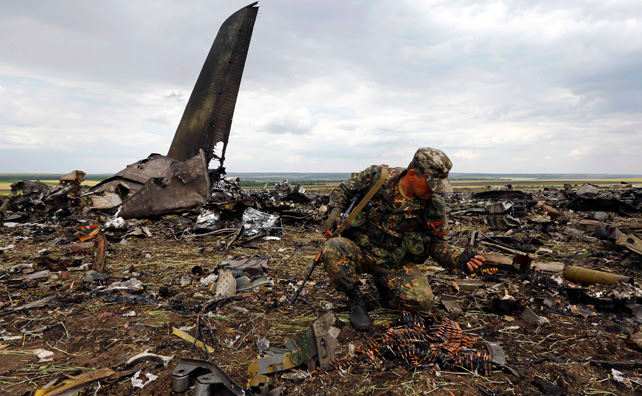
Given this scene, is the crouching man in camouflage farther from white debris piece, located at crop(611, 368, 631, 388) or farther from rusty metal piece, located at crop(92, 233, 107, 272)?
rusty metal piece, located at crop(92, 233, 107, 272)

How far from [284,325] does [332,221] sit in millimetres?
1049

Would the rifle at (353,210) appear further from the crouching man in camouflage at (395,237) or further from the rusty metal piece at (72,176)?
the rusty metal piece at (72,176)

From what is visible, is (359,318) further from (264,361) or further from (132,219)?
(132,219)

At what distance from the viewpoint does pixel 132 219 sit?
7.45 metres

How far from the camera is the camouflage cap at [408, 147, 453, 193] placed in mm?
2768

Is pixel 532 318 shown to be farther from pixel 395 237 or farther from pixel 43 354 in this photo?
pixel 43 354

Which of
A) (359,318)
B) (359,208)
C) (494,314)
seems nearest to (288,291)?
(359,318)

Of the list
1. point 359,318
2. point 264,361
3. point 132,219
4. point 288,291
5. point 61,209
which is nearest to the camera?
point 264,361

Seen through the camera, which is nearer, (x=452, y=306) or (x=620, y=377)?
(x=620, y=377)

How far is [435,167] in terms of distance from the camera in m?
2.77

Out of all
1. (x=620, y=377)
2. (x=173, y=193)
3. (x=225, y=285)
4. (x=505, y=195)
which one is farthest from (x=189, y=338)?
(x=505, y=195)

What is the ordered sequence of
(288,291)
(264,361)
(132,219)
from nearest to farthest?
(264,361) < (288,291) < (132,219)

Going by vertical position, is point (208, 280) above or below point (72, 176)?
below

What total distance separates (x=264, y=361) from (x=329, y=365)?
441 millimetres
